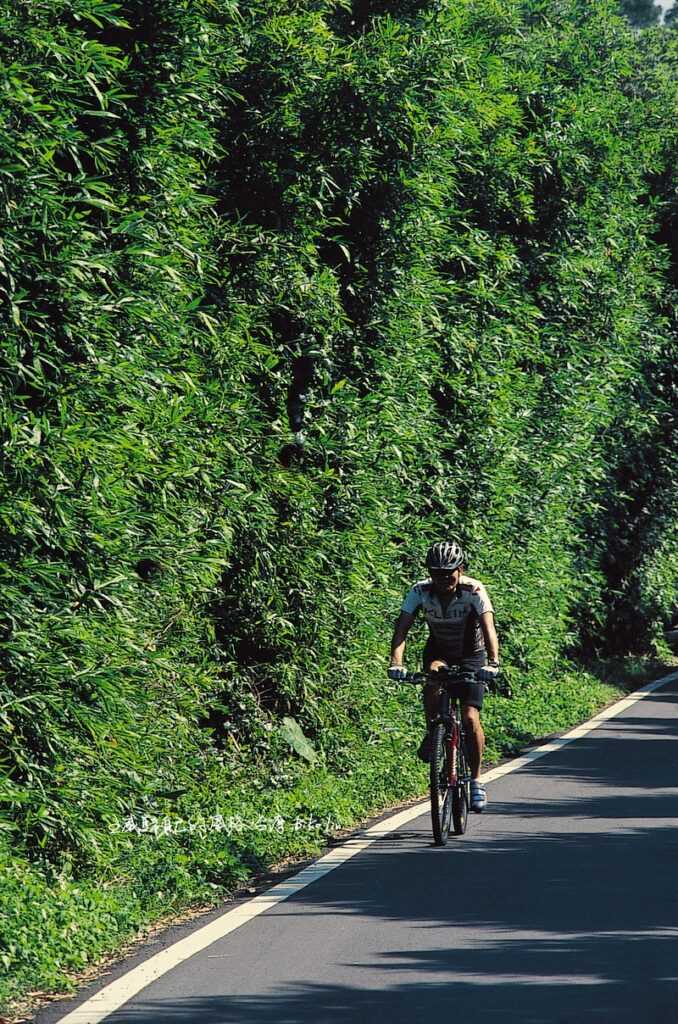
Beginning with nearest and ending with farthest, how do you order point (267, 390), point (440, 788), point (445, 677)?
1. point (440, 788)
2. point (445, 677)
3. point (267, 390)

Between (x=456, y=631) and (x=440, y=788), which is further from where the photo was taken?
(x=456, y=631)

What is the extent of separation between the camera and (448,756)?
10.8 metres

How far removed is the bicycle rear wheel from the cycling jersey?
610mm

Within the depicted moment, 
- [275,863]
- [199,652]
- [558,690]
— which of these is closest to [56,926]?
[275,863]

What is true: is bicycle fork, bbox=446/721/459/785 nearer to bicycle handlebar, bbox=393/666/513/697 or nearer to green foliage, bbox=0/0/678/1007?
bicycle handlebar, bbox=393/666/513/697

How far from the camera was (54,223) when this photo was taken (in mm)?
8062

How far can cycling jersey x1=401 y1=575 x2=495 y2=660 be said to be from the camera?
1095cm

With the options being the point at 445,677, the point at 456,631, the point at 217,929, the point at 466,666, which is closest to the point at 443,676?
the point at 445,677

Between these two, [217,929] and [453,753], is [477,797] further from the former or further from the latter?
[217,929]

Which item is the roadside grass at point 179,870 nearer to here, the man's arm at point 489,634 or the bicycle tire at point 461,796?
the bicycle tire at point 461,796

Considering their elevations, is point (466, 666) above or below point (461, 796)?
above

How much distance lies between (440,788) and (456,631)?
120 centimetres

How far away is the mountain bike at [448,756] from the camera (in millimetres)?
10414

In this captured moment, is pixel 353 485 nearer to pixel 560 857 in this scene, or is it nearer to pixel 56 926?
pixel 560 857
